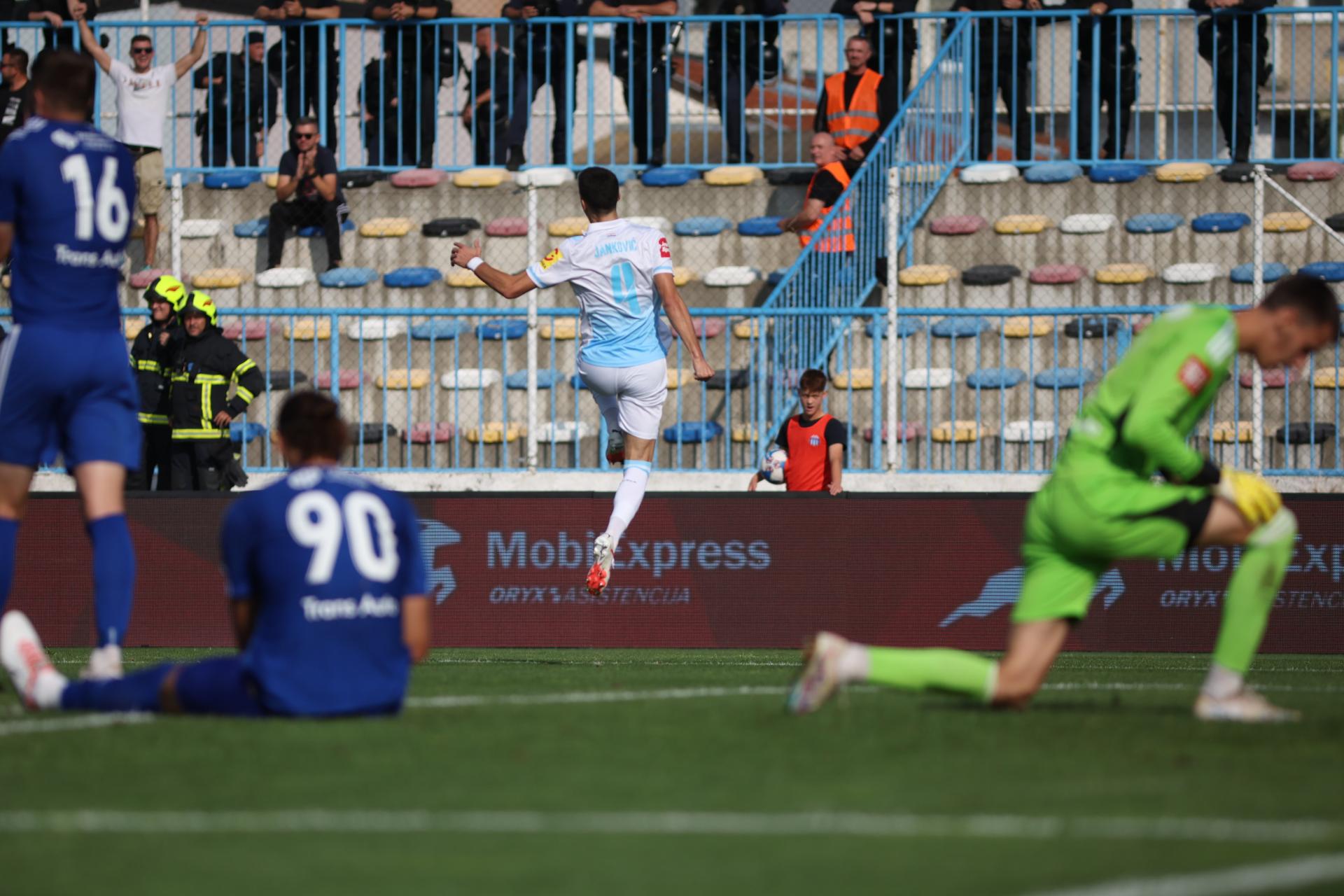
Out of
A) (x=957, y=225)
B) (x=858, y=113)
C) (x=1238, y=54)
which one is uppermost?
(x=1238, y=54)

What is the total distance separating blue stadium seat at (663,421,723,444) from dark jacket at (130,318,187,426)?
3.89 meters

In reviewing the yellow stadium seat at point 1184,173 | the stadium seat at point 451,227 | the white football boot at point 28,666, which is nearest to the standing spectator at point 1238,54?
the yellow stadium seat at point 1184,173

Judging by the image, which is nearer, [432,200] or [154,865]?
[154,865]

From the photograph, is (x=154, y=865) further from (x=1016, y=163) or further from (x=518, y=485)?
(x=1016, y=163)

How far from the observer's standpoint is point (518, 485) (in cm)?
1506

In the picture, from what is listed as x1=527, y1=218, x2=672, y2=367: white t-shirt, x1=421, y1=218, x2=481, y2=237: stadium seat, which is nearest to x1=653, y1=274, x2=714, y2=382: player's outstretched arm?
x1=527, y1=218, x2=672, y2=367: white t-shirt

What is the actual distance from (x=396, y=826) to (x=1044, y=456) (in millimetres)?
10930

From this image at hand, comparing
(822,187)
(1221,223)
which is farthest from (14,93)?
(1221,223)

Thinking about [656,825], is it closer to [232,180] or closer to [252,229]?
[252,229]

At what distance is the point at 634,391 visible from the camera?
1107cm

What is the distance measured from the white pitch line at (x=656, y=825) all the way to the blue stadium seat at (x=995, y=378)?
10625 millimetres


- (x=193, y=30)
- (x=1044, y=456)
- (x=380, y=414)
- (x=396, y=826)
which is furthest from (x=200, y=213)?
(x=396, y=826)

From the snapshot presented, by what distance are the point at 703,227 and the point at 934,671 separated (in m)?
12.1

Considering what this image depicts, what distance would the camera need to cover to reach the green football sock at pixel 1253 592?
21.1 ft
